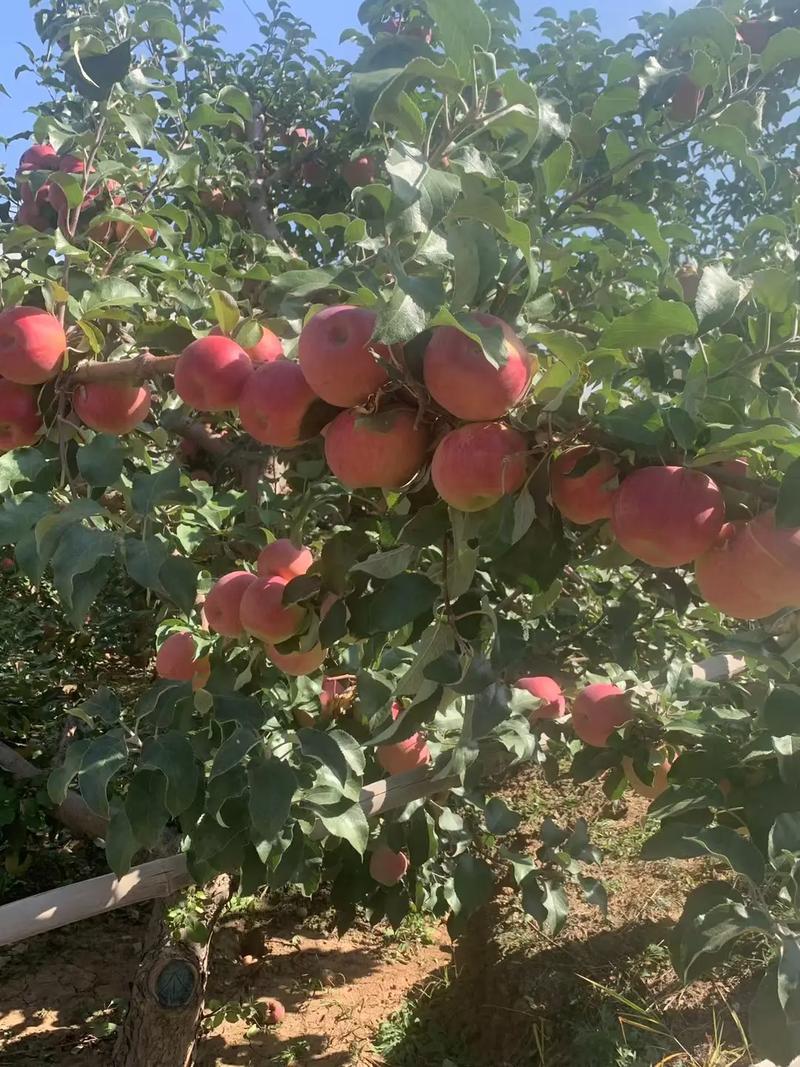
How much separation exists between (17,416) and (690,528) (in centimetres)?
76

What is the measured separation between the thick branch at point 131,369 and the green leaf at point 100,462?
0.09 m

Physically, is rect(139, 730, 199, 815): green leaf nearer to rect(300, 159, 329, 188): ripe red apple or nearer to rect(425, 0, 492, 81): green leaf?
rect(425, 0, 492, 81): green leaf

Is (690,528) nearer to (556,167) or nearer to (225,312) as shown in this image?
(556,167)

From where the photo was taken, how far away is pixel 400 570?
753mm

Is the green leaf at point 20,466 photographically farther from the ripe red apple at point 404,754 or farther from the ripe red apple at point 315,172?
the ripe red apple at point 315,172

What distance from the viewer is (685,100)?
1.30 meters

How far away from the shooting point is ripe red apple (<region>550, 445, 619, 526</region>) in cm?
63

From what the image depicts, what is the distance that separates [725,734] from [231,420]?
0.97 m

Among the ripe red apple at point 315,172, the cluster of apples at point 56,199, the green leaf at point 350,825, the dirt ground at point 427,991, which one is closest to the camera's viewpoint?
the green leaf at point 350,825

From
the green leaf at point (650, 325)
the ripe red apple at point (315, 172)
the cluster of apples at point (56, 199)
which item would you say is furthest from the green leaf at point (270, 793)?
the ripe red apple at point (315, 172)

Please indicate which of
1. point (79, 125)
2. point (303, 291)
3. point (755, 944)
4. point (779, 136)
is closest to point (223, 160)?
point (79, 125)

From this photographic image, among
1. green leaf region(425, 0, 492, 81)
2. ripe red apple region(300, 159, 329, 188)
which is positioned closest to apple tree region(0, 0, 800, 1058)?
green leaf region(425, 0, 492, 81)

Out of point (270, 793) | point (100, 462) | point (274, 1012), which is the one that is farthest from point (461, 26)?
point (274, 1012)

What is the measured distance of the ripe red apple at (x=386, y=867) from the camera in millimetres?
1783
